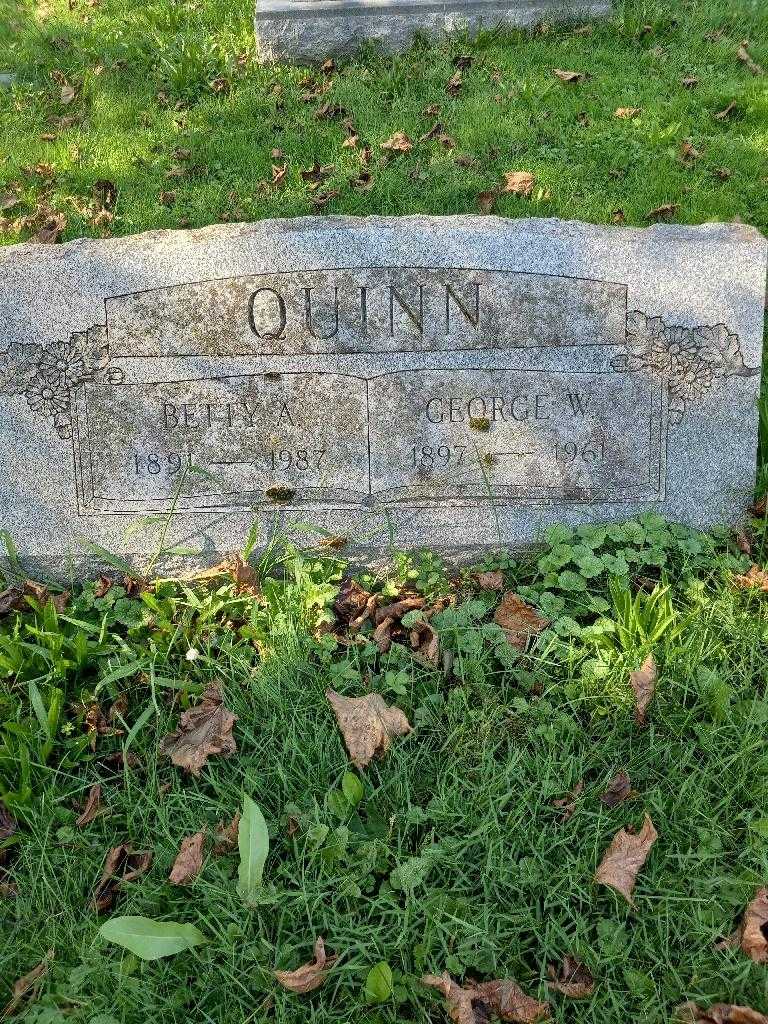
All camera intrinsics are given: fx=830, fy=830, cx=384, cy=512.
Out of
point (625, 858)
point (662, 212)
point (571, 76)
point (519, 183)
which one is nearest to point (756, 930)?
point (625, 858)

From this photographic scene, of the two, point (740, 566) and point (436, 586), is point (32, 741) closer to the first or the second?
point (436, 586)

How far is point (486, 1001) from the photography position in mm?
1998

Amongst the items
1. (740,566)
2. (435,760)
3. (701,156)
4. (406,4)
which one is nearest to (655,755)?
(435,760)

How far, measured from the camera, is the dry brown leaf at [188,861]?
7.41ft

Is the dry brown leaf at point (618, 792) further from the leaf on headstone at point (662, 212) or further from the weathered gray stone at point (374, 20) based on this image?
the weathered gray stone at point (374, 20)

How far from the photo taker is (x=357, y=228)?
120 inches

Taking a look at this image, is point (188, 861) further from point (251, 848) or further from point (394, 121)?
point (394, 121)

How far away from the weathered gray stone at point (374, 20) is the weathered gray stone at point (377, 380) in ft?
7.71

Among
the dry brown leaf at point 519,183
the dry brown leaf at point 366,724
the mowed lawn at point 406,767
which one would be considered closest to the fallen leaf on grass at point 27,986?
the mowed lawn at point 406,767

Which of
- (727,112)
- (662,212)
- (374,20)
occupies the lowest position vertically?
(662,212)

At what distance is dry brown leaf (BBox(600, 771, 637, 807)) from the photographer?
2369 millimetres

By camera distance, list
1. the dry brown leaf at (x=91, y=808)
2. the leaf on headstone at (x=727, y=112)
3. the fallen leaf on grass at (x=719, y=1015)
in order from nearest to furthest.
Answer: the fallen leaf on grass at (x=719, y=1015), the dry brown leaf at (x=91, y=808), the leaf on headstone at (x=727, y=112)

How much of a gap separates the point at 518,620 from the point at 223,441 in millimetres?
1288

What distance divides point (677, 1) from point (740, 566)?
156 inches
